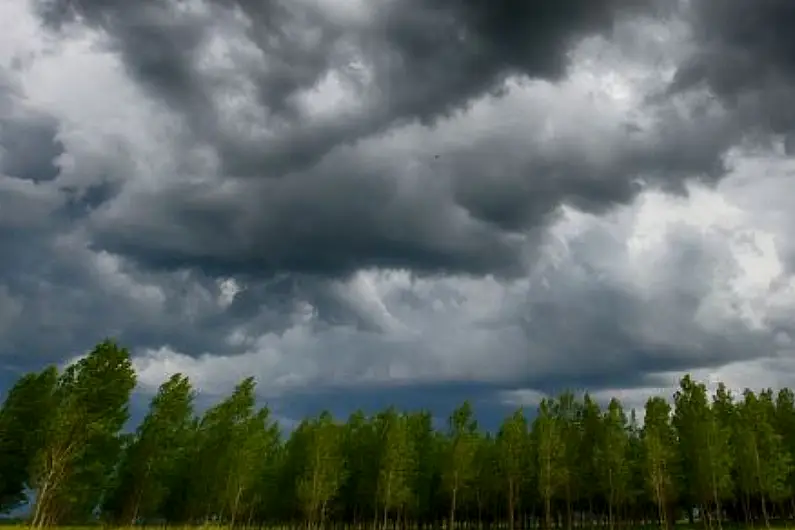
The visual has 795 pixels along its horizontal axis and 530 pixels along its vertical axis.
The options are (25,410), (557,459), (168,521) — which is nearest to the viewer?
(25,410)

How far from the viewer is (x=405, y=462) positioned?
94000 millimetres

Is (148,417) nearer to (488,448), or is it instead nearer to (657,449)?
(488,448)

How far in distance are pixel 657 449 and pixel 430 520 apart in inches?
2019

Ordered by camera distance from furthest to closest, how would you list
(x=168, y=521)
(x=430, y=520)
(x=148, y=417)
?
(x=430, y=520) → (x=168, y=521) → (x=148, y=417)

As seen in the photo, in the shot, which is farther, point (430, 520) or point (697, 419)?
point (430, 520)

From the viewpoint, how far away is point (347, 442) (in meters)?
106

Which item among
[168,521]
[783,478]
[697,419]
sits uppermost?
[697,419]

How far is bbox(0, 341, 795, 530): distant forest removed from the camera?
78.1 metres

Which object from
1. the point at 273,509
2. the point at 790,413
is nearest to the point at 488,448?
the point at 273,509

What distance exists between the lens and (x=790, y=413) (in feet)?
343

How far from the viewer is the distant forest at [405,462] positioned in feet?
256

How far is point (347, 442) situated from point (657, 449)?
4474 cm

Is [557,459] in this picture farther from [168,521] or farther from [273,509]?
[168,521]

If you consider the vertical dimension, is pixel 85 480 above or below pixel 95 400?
below
